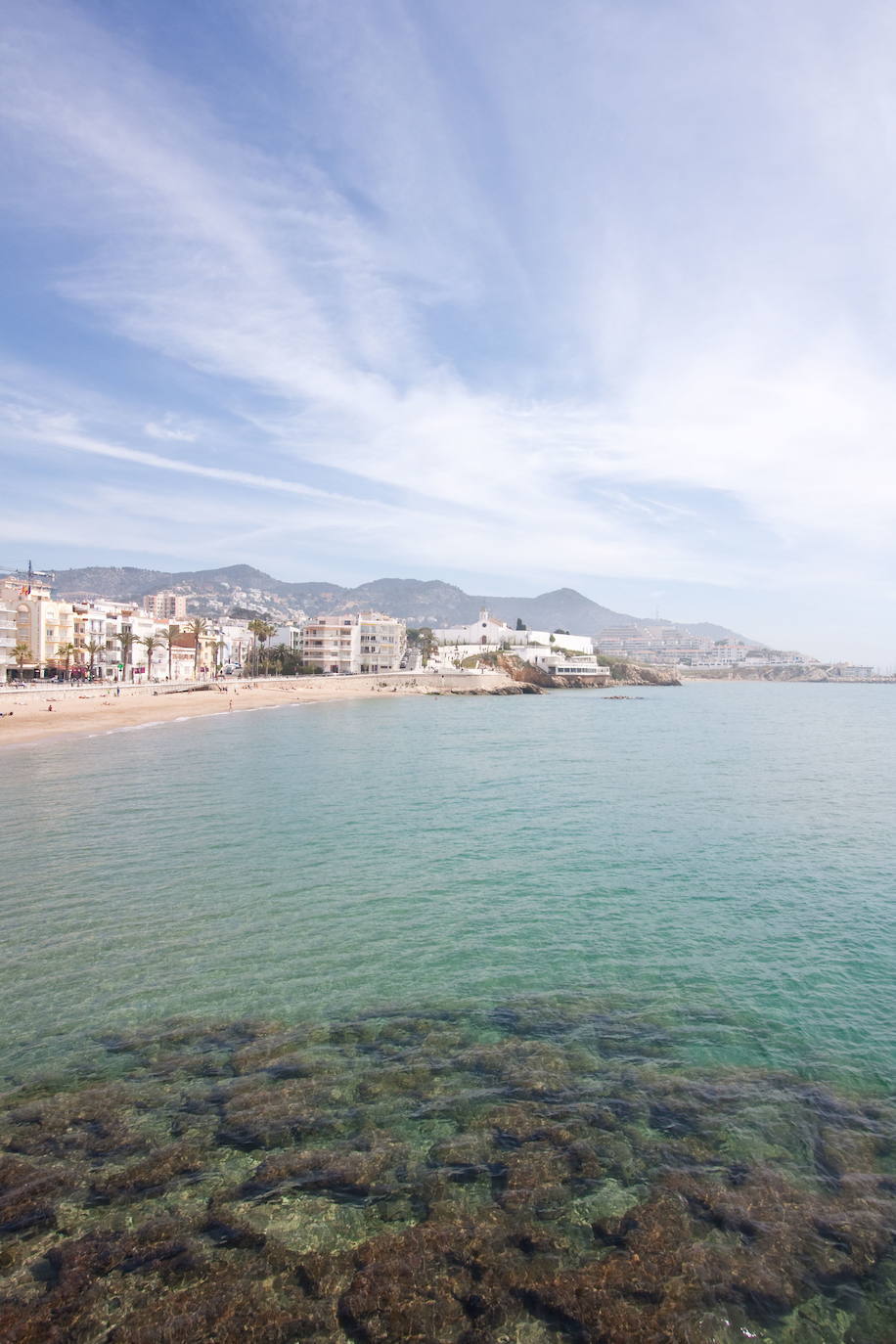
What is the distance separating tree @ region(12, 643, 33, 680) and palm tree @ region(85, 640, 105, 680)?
824cm

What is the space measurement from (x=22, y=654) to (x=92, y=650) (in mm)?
15228

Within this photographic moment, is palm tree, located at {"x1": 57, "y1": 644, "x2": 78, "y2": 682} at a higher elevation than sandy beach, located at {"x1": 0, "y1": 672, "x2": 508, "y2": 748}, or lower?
higher

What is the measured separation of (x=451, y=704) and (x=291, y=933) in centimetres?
8730

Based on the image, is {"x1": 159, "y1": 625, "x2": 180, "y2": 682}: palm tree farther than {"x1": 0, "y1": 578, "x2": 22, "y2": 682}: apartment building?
Yes

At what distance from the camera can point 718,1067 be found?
440 inches

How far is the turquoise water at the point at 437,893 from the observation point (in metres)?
13.2

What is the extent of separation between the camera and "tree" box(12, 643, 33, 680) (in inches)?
3307

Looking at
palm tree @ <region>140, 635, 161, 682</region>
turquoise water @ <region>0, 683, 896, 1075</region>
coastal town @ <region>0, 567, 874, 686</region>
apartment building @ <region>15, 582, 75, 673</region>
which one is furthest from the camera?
palm tree @ <region>140, 635, 161, 682</region>

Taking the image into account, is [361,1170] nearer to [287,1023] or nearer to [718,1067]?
[287,1023]

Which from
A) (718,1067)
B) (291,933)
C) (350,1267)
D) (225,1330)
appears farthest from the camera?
(291,933)

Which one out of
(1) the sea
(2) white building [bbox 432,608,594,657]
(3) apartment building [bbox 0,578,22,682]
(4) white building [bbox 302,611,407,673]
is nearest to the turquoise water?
(1) the sea

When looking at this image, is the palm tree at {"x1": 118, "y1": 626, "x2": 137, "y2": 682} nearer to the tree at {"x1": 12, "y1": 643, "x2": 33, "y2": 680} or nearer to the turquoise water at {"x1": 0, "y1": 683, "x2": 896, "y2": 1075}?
the tree at {"x1": 12, "y1": 643, "x2": 33, "y2": 680}

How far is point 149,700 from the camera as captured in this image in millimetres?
78125

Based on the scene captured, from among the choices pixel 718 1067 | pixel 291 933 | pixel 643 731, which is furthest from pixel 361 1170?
pixel 643 731
